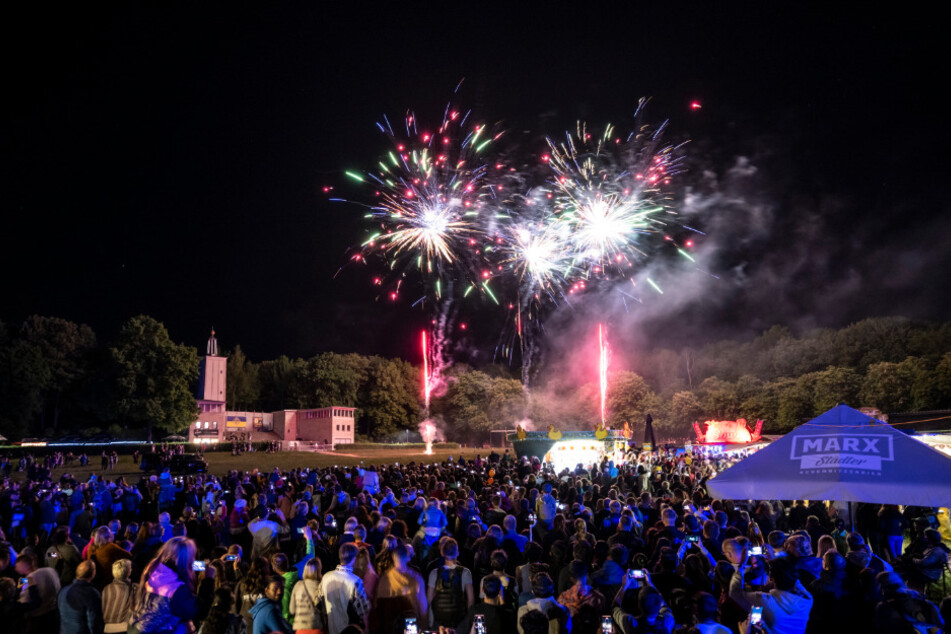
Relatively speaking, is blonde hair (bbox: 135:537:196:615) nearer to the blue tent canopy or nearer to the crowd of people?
the crowd of people

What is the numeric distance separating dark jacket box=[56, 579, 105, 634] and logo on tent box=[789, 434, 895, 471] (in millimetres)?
7504

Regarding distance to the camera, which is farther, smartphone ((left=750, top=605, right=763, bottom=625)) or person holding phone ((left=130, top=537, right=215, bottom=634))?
person holding phone ((left=130, top=537, right=215, bottom=634))

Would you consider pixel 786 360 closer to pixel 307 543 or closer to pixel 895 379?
pixel 895 379

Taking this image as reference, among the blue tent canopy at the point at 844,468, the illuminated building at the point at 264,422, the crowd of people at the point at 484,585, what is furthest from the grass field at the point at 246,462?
the blue tent canopy at the point at 844,468

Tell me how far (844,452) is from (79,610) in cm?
794

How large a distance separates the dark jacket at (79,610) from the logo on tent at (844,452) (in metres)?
7.50

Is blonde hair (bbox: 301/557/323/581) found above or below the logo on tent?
below

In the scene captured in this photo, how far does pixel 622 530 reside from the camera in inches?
349

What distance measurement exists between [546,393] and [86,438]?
180 feet

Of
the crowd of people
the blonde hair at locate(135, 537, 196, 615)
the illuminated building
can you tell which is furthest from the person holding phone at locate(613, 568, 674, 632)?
the illuminated building

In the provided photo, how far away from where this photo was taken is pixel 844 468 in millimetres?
7535

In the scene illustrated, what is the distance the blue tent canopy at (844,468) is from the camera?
7.12 meters

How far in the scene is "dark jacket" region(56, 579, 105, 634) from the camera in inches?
227

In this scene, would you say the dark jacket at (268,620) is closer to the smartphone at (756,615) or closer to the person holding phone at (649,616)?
the person holding phone at (649,616)
